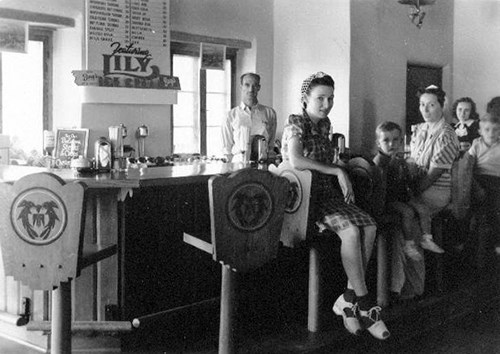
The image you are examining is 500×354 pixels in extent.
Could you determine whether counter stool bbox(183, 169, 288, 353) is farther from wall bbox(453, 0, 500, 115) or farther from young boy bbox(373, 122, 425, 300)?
wall bbox(453, 0, 500, 115)

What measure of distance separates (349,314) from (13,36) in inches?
130

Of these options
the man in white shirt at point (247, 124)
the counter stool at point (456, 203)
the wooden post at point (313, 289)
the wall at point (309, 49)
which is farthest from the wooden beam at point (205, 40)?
the wooden post at point (313, 289)

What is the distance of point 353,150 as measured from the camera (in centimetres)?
623

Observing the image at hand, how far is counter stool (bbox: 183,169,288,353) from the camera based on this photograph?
8.13ft

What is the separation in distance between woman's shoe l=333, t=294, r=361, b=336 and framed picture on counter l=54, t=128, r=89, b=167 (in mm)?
2596

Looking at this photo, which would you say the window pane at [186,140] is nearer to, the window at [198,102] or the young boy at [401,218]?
the window at [198,102]

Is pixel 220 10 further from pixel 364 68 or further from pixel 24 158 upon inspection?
pixel 24 158

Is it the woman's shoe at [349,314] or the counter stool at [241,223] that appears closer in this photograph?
the counter stool at [241,223]

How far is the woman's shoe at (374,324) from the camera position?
3061 millimetres

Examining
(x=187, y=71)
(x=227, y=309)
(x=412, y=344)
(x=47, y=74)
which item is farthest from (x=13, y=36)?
(x=412, y=344)

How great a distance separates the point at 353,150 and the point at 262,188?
382 cm

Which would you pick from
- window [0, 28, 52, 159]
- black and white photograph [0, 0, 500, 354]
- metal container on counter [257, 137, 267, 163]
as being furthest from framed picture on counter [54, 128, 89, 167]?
metal container on counter [257, 137, 267, 163]

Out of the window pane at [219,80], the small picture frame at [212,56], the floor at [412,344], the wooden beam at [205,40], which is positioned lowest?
the floor at [412,344]

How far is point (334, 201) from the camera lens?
10.6 feet
